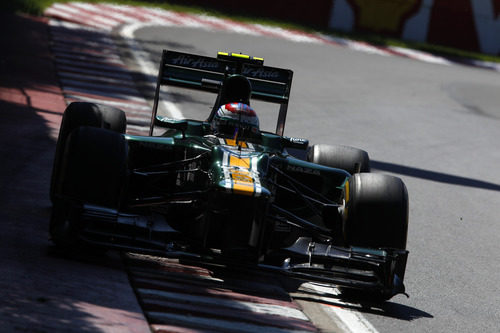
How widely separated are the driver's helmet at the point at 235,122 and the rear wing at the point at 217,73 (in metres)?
0.73

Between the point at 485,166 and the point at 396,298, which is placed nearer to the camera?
the point at 396,298

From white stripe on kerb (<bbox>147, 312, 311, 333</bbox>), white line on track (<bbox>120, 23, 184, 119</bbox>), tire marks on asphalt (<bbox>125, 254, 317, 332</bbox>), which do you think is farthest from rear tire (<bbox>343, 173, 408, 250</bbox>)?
white line on track (<bbox>120, 23, 184, 119</bbox>)

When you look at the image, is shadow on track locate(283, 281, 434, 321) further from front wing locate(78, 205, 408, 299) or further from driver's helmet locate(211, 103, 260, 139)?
driver's helmet locate(211, 103, 260, 139)

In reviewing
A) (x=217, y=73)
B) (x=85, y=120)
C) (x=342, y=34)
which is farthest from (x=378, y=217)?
(x=342, y=34)

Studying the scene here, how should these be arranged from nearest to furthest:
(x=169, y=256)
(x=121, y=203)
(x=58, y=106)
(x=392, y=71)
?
1. (x=169, y=256)
2. (x=121, y=203)
3. (x=58, y=106)
4. (x=392, y=71)

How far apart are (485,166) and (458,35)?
14.7 m

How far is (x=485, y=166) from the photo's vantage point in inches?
603

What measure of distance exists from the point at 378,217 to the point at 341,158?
6.32 feet

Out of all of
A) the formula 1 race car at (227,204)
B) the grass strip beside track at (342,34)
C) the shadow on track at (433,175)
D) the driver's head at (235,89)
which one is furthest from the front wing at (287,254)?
the grass strip beside track at (342,34)

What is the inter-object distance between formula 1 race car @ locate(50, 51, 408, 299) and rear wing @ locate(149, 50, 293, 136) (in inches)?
34.4

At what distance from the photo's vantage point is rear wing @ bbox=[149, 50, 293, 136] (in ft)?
31.8

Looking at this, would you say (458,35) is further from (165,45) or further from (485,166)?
(485,166)

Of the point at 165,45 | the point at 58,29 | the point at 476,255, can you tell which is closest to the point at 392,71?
the point at 165,45

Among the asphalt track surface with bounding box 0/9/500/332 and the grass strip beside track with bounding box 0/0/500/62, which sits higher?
the grass strip beside track with bounding box 0/0/500/62
